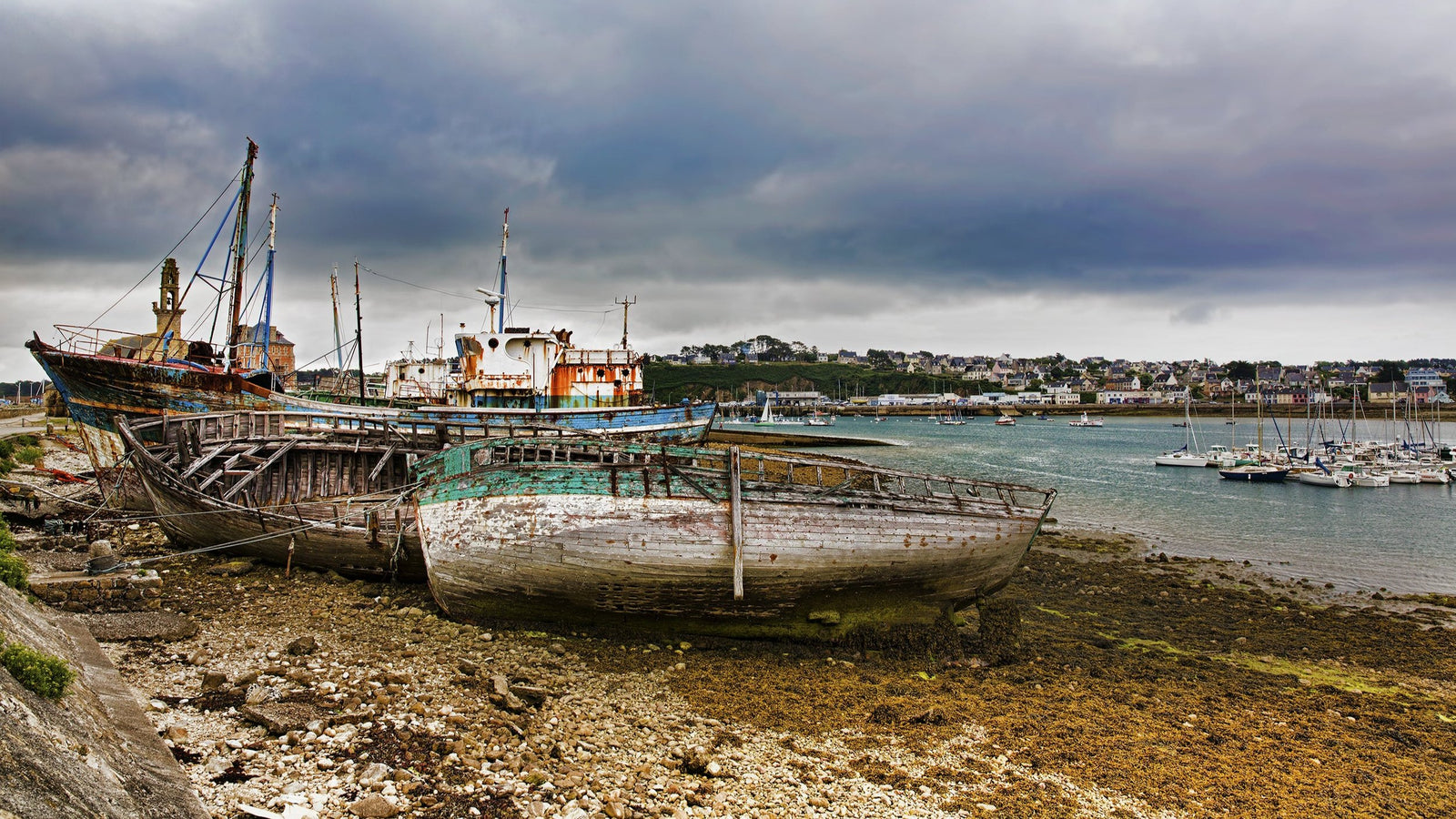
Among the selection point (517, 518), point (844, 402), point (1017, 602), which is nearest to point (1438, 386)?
point (844, 402)

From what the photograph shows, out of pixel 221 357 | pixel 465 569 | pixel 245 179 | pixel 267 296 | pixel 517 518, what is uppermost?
pixel 245 179

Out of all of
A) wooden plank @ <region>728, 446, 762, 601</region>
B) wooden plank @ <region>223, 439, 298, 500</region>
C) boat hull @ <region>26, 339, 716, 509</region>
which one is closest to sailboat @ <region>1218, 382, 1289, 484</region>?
boat hull @ <region>26, 339, 716, 509</region>

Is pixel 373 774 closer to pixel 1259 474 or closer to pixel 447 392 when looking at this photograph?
pixel 447 392

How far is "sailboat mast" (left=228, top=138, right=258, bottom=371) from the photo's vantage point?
30125mm

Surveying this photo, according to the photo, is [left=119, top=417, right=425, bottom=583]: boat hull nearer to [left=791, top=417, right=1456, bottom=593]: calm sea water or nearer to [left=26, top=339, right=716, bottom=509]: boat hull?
[left=26, top=339, right=716, bottom=509]: boat hull

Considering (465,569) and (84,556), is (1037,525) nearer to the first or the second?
(465,569)

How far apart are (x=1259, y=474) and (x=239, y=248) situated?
5575 centimetres

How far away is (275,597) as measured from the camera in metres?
11.9

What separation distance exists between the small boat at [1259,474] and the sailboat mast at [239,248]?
54.3m

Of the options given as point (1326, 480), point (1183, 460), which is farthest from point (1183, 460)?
point (1326, 480)

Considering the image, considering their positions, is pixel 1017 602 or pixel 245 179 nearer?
pixel 1017 602

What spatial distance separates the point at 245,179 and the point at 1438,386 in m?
213

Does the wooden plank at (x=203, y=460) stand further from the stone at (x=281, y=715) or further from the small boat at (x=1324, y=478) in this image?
the small boat at (x=1324, y=478)

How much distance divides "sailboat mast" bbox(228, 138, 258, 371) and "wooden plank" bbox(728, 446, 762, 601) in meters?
29.4
